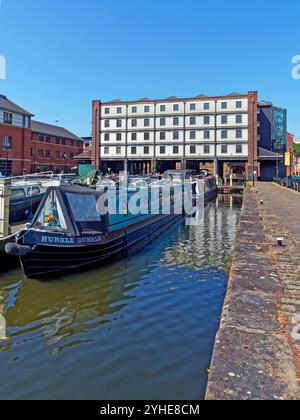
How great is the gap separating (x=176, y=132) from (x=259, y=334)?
56.5 metres

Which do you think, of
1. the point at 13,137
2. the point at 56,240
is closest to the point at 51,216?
the point at 56,240

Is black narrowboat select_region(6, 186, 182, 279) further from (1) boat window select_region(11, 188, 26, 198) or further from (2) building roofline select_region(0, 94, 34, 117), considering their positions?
(2) building roofline select_region(0, 94, 34, 117)

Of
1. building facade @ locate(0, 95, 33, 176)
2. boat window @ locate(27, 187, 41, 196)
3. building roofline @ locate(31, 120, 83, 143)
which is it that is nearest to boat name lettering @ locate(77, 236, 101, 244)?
boat window @ locate(27, 187, 41, 196)

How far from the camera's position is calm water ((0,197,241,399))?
15.4ft

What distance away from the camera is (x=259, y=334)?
150 inches

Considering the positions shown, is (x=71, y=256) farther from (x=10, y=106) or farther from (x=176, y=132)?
(x=176, y=132)

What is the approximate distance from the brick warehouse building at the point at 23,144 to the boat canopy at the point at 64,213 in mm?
37003

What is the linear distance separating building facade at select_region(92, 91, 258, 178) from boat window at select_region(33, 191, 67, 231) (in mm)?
47593

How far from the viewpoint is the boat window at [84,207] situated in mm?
10367

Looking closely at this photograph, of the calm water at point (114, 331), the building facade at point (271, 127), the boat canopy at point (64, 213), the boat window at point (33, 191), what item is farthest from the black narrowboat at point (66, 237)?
the building facade at point (271, 127)

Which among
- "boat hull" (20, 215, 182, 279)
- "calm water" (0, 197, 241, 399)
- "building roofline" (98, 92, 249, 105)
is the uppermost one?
"building roofline" (98, 92, 249, 105)

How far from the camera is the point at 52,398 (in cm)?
439

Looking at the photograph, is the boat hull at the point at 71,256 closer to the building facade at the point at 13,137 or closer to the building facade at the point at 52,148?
the building facade at the point at 13,137
